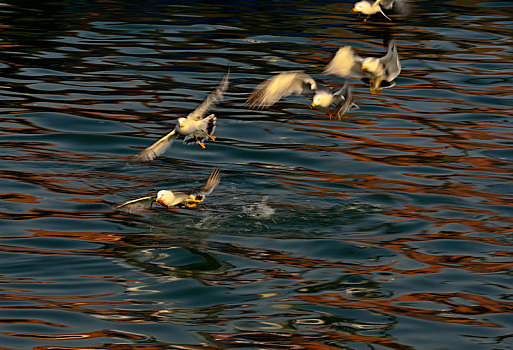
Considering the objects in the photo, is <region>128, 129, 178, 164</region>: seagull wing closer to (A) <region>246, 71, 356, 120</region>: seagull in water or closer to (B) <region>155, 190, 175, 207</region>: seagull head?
(B) <region>155, 190, 175, 207</region>: seagull head

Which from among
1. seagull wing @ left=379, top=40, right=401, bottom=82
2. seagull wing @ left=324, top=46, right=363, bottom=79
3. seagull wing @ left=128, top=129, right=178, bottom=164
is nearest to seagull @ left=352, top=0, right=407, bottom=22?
seagull wing @ left=324, top=46, right=363, bottom=79

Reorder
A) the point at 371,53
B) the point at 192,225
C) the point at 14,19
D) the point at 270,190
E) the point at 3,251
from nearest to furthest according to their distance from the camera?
1. the point at 3,251
2. the point at 192,225
3. the point at 270,190
4. the point at 371,53
5. the point at 14,19

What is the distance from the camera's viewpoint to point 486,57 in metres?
17.3

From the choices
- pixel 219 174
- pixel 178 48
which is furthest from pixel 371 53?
pixel 219 174

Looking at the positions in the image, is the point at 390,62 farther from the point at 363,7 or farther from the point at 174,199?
the point at 174,199

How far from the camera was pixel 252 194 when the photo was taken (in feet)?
35.6

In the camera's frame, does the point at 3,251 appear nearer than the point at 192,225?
Yes

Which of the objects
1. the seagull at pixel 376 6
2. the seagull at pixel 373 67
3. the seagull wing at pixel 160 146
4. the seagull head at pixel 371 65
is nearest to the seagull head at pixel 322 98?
the seagull at pixel 373 67

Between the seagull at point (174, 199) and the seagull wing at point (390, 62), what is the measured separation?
208 centimetres

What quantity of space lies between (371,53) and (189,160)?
6.03 m

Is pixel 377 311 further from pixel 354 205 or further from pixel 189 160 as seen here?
pixel 189 160

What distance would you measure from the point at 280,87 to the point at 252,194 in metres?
1.82

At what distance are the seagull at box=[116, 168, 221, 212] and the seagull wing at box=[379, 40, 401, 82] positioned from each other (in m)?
2.08

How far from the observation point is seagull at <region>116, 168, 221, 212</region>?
9328mm
